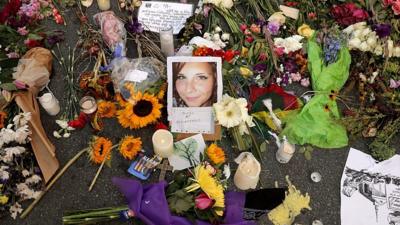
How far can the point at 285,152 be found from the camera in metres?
1.59

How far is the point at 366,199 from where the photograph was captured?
1.58m

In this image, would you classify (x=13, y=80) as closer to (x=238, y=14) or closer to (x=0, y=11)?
(x=0, y=11)

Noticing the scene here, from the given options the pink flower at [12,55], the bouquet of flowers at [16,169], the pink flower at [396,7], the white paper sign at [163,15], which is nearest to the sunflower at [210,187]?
the bouquet of flowers at [16,169]

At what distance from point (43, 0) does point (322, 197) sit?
1730mm

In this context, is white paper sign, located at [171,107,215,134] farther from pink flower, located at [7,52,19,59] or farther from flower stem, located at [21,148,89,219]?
pink flower, located at [7,52,19,59]

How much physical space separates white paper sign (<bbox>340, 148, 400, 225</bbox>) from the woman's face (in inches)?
27.9

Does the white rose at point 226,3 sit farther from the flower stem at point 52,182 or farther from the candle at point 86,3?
the flower stem at point 52,182

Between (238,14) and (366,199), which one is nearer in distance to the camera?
(366,199)

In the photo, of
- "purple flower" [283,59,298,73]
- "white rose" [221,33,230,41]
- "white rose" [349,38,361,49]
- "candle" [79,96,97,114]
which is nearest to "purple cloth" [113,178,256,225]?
"candle" [79,96,97,114]

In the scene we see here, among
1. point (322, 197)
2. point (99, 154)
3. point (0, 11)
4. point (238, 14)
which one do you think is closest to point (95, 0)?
point (0, 11)

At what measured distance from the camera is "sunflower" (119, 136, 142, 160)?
1584 mm

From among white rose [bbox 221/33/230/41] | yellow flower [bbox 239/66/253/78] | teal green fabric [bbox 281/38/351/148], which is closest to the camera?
teal green fabric [bbox 281/38/351/148]

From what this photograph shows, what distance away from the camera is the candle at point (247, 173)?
146cm

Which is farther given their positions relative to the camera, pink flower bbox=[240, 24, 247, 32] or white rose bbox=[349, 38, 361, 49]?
pink flower bbox=[240, 24, 247, 32]
